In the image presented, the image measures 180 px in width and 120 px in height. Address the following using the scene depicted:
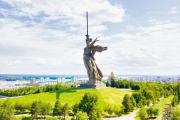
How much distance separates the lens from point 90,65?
46.6m

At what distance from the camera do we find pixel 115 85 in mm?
73188

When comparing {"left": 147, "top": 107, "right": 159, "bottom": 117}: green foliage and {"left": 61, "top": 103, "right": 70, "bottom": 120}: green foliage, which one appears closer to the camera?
{"left": 61, "top": 103, "right": 70, "bottom": 120}: green foliage

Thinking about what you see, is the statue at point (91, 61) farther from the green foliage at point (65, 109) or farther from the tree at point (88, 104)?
the green foliage at point (65, 109)

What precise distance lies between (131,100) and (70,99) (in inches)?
552

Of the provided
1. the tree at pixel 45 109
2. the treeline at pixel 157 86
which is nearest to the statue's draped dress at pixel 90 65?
the treeline at pixel 157 86

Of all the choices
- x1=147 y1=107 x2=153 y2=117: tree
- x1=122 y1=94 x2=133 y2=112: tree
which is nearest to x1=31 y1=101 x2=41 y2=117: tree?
x1=122 y1=94 x2=133 y2=112: tree

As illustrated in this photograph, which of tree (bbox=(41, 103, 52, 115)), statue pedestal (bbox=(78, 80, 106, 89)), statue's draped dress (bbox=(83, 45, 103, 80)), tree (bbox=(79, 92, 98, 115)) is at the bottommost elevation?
tree (bbox=(41, 103, 52, 115))

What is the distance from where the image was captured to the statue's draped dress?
46.0 m

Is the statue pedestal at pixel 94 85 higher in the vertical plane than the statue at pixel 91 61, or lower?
lower

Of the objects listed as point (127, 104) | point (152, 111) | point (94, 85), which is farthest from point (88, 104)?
point (94, 85)

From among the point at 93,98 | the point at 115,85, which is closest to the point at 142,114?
the point at 93,98

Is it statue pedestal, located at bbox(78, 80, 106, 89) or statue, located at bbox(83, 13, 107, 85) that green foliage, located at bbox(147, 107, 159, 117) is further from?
statue, located at bbox(83, 13, 107, 85)

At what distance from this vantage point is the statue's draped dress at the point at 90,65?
46031mm

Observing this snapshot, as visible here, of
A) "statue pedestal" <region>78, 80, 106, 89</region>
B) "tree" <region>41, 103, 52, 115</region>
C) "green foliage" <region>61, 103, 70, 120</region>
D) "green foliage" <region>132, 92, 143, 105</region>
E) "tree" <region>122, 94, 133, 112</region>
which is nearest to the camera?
"green foliage" <region>61, 103, 70, 120</region>
